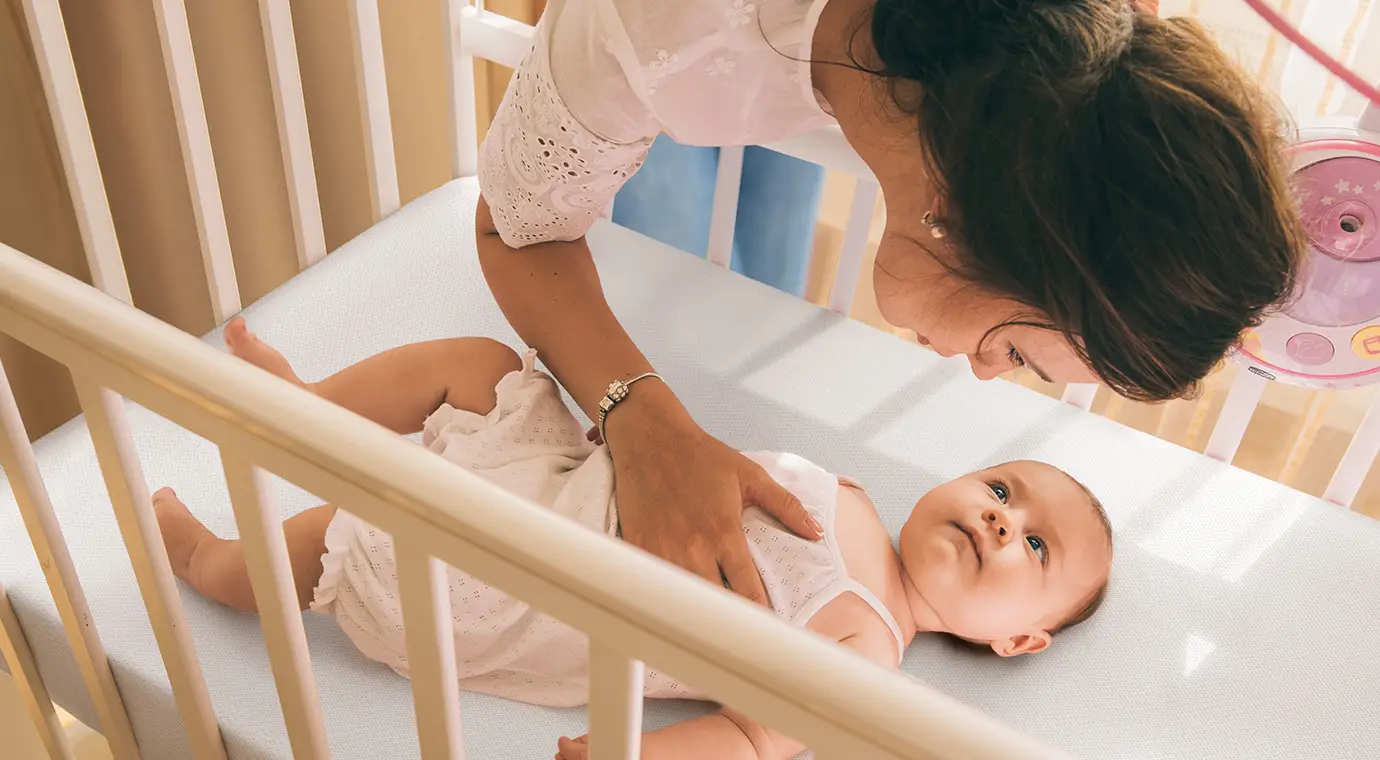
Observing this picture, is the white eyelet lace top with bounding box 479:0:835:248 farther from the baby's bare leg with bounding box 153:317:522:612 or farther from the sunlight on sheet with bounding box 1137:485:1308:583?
the sunlight on sheet with bounding box 1137:485:1308:583

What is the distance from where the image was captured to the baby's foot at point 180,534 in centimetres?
94

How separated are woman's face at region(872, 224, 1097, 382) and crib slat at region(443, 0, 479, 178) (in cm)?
67

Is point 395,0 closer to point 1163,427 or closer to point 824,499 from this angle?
point 824,499

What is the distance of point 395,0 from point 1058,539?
1108mm

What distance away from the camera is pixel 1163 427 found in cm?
168

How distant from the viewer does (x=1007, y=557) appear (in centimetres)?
98

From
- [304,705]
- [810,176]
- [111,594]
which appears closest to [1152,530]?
[810,176]

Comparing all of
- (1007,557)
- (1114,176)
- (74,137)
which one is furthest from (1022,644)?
(74,137)

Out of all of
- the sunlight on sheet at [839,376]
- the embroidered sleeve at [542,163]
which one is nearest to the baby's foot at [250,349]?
the embroidered sleeve at [542,163]

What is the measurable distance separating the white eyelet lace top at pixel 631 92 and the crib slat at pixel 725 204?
0.32 m

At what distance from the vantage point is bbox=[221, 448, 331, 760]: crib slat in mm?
593

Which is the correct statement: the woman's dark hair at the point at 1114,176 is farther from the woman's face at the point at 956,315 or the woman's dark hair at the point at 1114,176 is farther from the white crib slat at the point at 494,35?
the white crib slat at the point at 494,35

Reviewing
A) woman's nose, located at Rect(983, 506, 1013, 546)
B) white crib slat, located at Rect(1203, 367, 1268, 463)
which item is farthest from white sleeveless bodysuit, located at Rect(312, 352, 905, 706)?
white crib slat, located at Rect(1203, 367, 1268, 463)

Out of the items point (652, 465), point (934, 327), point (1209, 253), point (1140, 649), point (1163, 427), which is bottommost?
point (1163, 427)
